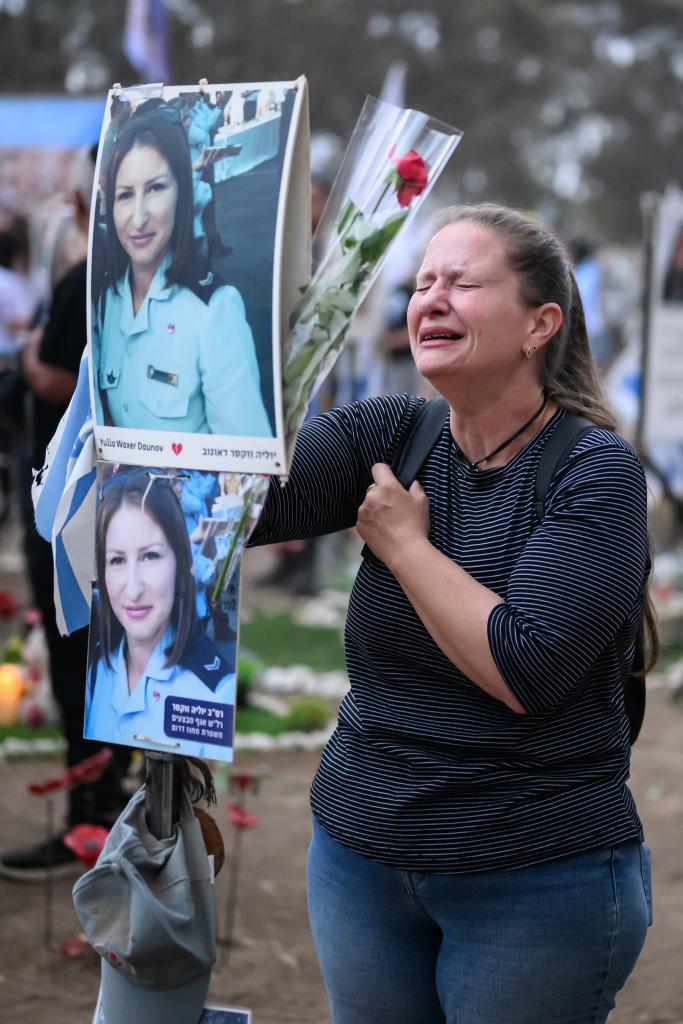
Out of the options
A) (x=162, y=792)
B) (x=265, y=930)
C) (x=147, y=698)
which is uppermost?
(x=147, y=698)

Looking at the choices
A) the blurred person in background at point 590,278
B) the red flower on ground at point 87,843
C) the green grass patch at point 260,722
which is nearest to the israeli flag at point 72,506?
the red flower on ground at point 87,843

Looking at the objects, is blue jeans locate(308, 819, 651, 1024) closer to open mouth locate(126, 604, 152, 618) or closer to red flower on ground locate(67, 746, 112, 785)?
open mouth locate(126, 604, 152, 618)

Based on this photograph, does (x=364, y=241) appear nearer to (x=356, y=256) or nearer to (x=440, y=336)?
(x=356, y=256)

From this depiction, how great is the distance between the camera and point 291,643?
7.26 m

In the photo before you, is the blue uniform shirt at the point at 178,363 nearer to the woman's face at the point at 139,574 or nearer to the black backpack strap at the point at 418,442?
the woman's face at the point at 139,574

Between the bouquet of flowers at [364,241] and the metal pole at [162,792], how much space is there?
0.49 meters

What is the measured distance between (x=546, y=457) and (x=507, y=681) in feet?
1.11

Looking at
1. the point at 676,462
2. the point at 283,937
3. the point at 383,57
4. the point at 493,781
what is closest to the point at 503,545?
the point at 493,781

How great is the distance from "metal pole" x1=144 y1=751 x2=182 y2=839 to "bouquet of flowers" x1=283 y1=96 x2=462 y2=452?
19.3 inches

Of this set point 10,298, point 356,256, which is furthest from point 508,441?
point 10,298

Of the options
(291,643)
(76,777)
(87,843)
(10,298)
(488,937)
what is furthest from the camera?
(10,298)

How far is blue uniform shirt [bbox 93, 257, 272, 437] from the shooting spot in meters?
1.72

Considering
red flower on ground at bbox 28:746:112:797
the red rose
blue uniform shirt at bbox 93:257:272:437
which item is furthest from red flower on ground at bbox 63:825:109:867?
the red rose

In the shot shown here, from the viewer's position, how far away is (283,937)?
381cm
